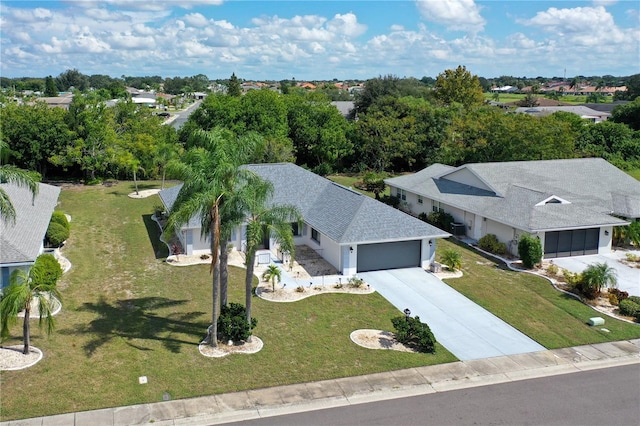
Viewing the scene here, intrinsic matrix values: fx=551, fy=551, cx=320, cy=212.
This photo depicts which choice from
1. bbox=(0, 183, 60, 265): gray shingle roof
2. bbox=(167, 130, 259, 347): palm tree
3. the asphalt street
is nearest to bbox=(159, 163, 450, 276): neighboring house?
bbox=(0, 183, 60, 265): gray shingle roof

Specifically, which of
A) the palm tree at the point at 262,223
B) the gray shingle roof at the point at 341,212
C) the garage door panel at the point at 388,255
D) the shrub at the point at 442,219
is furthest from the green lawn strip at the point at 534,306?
the palm tree at the point at 262,223

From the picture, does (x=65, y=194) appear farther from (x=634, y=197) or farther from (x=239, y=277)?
(x=634, y=197)

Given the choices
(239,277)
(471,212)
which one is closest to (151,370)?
(239,277)

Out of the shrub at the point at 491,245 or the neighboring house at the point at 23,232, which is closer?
the neighboring house at the point at 23,232

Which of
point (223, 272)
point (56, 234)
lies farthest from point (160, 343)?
point (56, 234)

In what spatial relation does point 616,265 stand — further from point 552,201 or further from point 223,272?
point 223,272

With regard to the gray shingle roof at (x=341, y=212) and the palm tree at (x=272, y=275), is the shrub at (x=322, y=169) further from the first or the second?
the palm tree at (x=272, y=275)
